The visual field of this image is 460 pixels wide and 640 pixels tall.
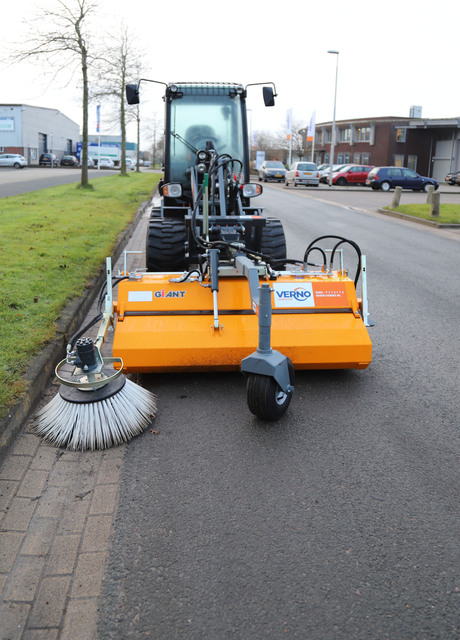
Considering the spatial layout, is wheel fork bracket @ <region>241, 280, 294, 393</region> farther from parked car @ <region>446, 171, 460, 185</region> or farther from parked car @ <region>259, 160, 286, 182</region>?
parked car @ <region>446, 171, 460, 185</region>

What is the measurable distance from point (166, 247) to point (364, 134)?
58.3 metres

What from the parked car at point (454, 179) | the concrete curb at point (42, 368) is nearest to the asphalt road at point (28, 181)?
the concrete curb at point (42, 368)

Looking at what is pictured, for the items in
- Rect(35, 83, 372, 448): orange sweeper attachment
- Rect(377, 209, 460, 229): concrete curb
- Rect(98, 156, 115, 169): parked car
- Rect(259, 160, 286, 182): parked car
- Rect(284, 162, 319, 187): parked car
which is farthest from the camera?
Rect(98, 156, 115, 169): parked car

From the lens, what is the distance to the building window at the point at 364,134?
59438 mm

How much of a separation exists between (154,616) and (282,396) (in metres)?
1.92

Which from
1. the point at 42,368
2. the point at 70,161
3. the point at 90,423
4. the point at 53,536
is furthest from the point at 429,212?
the point at 70,161

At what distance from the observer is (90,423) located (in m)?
3.68

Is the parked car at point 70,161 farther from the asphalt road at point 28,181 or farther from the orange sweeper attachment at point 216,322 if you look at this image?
the orange sweeper attachment at point 216,322

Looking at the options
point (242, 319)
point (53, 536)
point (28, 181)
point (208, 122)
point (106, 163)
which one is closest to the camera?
point (53, 536)

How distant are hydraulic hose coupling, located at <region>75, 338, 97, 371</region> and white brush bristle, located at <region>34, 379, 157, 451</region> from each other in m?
0.25

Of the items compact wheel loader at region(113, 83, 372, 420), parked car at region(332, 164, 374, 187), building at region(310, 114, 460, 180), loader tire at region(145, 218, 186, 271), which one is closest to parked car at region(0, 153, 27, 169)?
parked car at region(332, 164, 374, 187)

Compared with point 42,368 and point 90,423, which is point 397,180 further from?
point 90,423

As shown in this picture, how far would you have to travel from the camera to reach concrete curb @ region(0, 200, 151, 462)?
12.0 ft

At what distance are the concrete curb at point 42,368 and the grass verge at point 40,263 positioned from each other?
0.19 feet
